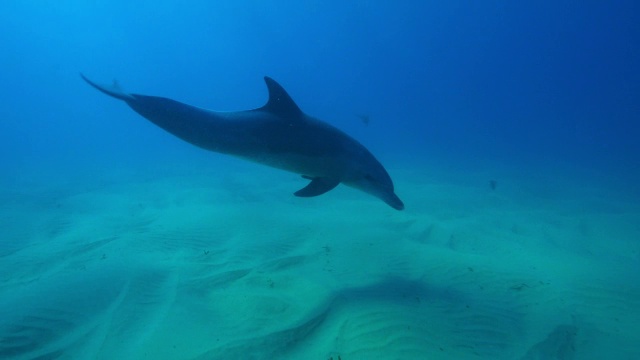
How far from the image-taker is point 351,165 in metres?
5.28

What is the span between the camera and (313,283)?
486 cm

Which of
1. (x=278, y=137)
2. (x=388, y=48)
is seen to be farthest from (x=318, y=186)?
(x=388, y=48)

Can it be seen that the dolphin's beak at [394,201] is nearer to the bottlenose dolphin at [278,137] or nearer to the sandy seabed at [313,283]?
the bottlenose dolphin at [278,137]

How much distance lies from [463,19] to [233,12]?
7259cm

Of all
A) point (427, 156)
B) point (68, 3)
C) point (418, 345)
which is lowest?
point (418, 345)

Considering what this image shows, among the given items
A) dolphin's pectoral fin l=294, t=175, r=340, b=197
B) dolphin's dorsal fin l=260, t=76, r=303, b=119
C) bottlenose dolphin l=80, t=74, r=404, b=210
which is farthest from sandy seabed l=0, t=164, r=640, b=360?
dolphin's dorsal fin l=260, t=76, r=303, b=119

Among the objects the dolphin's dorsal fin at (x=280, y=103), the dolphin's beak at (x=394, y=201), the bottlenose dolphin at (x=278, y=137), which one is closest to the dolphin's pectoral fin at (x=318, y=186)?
the bottlenose dolphin at (x=278, y=137)

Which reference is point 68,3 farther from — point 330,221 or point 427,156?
point 330,221

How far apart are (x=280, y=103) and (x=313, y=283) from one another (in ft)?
8.18

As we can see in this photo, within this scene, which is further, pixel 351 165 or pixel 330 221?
pixel 330 221

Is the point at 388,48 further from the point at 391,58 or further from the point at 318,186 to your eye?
the point at 318,186

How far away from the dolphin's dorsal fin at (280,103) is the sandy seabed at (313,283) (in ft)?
7.51

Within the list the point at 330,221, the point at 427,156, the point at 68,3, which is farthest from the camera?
the point at 68,3

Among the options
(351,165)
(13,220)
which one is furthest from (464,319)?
(13,220)
